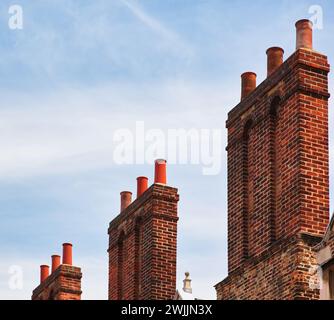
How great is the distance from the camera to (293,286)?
2261cm

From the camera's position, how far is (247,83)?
25.9 metres

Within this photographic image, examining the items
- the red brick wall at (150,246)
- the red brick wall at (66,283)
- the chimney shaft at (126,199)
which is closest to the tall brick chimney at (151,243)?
the red brick wall at (150,246)

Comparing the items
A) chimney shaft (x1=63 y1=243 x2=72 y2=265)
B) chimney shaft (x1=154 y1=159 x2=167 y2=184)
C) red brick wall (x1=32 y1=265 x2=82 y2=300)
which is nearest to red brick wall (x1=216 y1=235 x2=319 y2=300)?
chimney shaft (x1=154 y1=159 x2=167 y2=184)

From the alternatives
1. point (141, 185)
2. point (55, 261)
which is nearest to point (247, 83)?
point (141, 185)

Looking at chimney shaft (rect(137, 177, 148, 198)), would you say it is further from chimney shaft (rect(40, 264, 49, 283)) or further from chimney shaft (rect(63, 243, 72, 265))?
chimney shaft (rect(40, 264, 49, 283))

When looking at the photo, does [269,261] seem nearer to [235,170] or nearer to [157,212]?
[235,170]

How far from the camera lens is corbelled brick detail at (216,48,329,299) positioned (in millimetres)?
23047

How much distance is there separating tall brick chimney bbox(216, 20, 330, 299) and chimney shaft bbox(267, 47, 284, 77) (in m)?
0.02

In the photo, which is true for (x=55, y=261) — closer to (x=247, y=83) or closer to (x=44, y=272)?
(x=44, y=272)

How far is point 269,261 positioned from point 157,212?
5.73m
